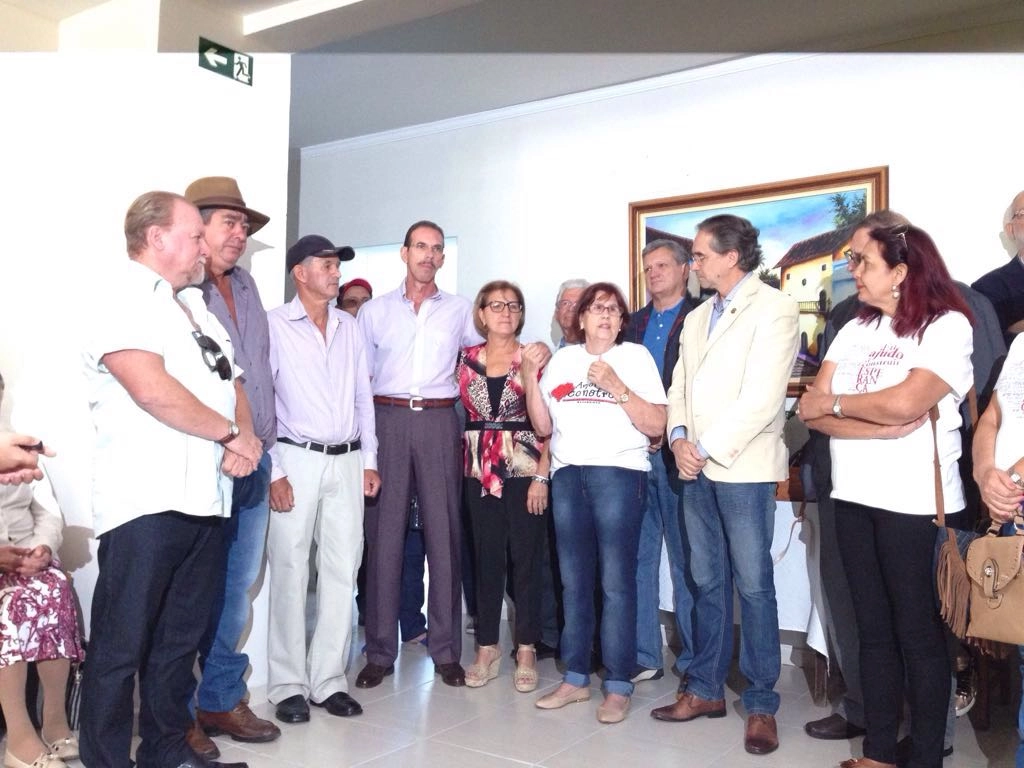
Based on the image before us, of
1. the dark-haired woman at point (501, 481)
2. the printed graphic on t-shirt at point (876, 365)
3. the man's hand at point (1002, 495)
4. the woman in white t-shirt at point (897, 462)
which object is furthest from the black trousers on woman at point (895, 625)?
the dark-haired woman at point (501, 481)

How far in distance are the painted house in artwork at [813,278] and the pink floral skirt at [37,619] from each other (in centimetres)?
330

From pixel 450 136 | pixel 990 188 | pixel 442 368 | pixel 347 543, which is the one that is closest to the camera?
pixel 347 543

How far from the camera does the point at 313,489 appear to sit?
3262mm

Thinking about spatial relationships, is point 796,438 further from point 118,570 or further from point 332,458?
point 118,570

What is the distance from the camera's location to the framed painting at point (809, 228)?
4395 mm

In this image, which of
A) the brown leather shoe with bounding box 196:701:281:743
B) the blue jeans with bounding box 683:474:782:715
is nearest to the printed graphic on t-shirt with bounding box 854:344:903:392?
the blue jeans with bounding box 683:474:782:715

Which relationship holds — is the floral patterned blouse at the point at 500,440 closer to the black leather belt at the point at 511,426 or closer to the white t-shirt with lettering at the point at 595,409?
the black leather belt at the point at 511,426

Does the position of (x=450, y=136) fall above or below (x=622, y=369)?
above

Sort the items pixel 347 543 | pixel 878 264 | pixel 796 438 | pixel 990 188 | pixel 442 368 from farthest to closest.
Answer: pixel 796 438 → pixel 990 188 → pixel 442 368 → pixel 347 543 → pixel 878 264

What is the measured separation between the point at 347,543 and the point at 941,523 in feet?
6.40

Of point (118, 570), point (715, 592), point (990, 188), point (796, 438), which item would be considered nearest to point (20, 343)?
point (118, 570)

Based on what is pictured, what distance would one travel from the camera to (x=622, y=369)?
328 cm

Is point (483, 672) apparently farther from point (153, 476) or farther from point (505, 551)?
point (153, 476)

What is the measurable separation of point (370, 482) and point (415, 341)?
592 mm
